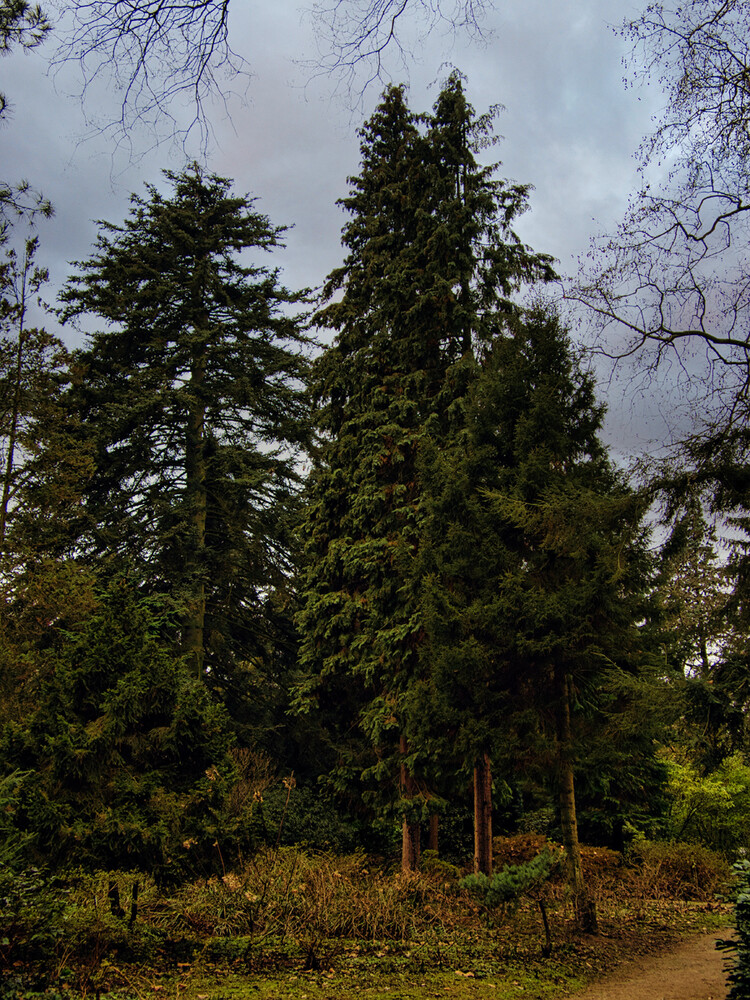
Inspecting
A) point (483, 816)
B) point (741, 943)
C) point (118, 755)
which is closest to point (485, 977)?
point (741, 943)

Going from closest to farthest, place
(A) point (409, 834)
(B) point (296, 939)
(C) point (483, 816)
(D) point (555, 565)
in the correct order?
(B) point (296, 939) → (D) point (555, 565) → (C) point (483, 816) → (A) point (409, 834)

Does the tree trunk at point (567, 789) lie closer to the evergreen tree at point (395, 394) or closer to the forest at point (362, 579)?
the forest at point (362, 579)

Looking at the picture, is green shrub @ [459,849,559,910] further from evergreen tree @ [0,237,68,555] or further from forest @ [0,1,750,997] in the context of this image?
evergreen tree @ [0,237,68,555]

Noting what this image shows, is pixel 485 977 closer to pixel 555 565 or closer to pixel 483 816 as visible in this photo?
pixel 483 816

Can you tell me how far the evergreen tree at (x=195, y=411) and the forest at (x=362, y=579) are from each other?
0.30 feet

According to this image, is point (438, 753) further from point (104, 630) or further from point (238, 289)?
point (238, 289)

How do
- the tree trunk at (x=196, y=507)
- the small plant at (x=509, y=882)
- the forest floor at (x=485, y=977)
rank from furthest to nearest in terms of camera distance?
1. the tree trunk at (x=196, y=507)
2. the small plant at (x=509, y=882)
3. the forest floor at (x=485, y=977)

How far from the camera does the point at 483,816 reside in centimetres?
1117

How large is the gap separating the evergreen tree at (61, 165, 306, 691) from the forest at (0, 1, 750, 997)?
9cm

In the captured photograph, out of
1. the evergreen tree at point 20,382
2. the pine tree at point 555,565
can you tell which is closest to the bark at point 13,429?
the evergreen tree at point 20,382

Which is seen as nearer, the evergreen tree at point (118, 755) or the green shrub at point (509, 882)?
the evergreen tree at point (118, 755)

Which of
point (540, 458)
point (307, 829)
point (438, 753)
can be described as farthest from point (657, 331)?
point (307, 829)

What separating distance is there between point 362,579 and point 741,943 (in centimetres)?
1101

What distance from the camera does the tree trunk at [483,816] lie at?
10797 mm
